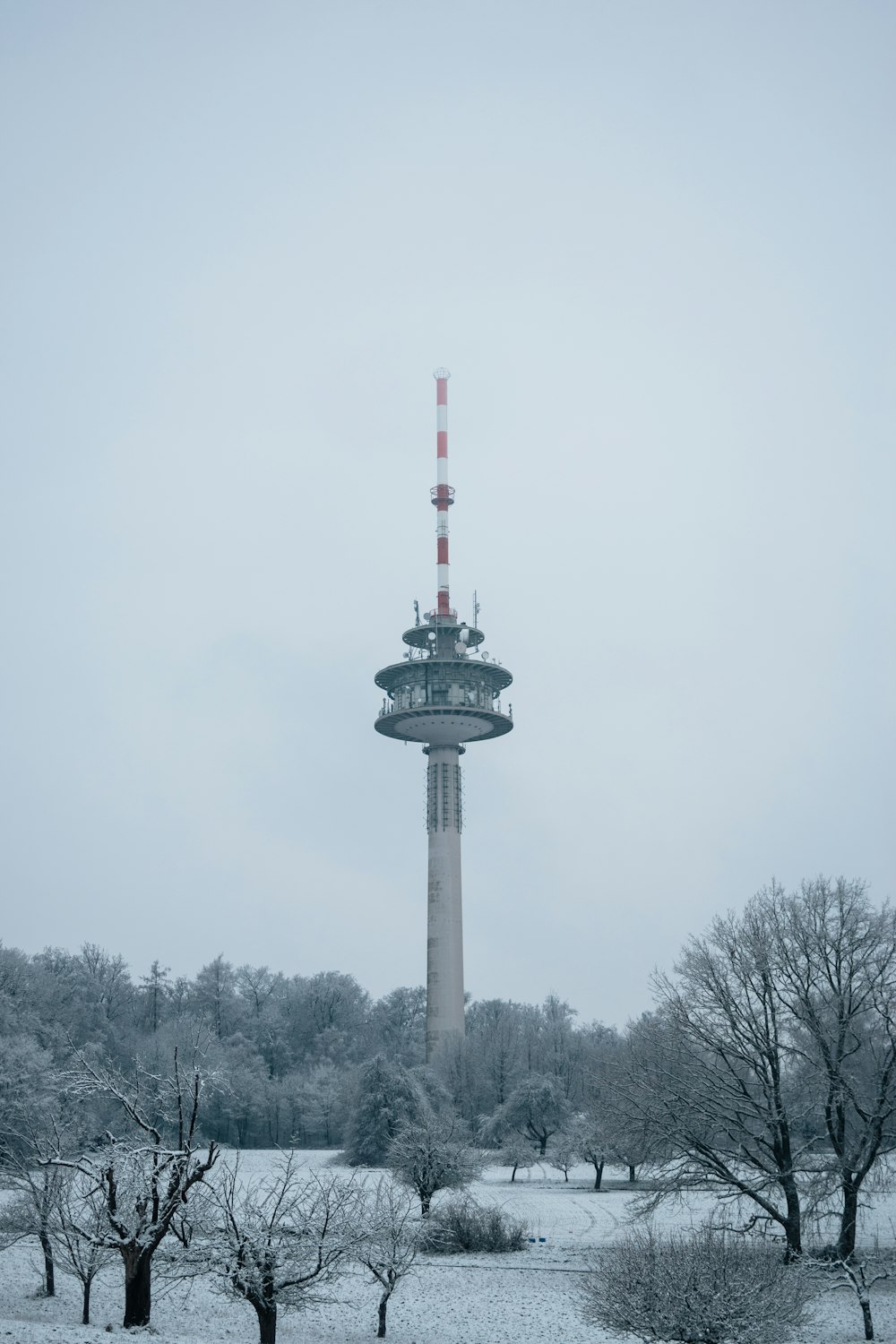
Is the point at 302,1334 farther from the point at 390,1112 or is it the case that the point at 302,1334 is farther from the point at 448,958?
the point at 448,958

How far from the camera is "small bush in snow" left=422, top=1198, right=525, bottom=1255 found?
115ft

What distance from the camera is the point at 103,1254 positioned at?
85.4 ft

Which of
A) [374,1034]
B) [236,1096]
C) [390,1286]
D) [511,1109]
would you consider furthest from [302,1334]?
[374,1034]

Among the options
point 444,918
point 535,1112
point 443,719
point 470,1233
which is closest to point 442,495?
point 443,719

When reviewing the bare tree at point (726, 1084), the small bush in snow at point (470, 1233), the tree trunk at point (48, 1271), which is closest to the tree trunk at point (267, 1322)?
the tree trunk at point (48, 1271)

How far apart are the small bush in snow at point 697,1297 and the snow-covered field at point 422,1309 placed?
3.03 m

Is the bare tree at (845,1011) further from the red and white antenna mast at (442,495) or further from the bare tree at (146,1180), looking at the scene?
the red and white antenna mast at (442,495)

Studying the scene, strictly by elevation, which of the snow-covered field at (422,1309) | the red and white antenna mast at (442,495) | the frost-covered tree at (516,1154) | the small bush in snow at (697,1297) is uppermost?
the red and white antenna mast at (442,495)

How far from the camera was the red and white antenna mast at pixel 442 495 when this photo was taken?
3573 inches

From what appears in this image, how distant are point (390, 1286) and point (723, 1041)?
33.9 feet

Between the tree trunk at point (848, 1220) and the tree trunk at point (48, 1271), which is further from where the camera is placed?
the tree trunk at point (848, 1220)

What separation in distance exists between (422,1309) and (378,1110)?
35727 mm

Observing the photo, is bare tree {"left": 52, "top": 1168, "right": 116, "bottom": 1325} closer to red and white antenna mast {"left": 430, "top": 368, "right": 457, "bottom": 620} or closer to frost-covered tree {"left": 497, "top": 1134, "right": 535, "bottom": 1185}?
frost-covered tree {"left": 497, "top": 1134, "right": 535, "bottom": 1185}

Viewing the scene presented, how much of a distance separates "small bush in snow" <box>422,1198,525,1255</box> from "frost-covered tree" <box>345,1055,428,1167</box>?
82.1 ft
